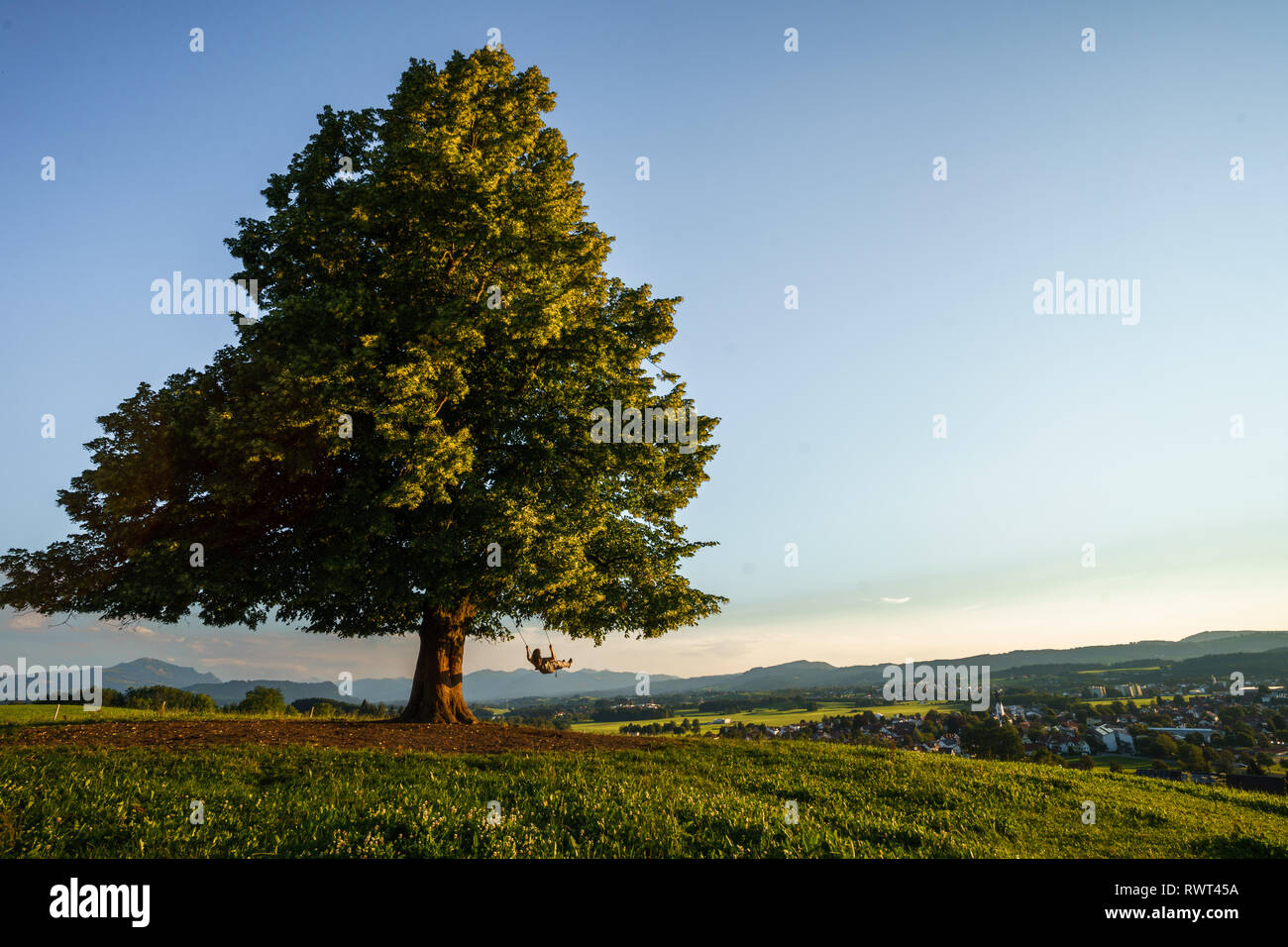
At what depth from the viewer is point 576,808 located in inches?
340

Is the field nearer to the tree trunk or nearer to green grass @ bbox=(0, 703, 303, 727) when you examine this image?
green grass @ bbox=(0, 703, 303, 727)

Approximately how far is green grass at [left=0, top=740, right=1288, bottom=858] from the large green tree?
6.11 m

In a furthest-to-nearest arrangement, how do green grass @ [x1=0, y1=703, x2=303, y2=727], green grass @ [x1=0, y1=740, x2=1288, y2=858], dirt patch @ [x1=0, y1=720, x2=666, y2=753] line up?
1. green grass @ [x1=0, y1=703, x2=303, y2=727]
2. dirt patch @ [x1=0, y1=720, x2=666, y2=753]
3. green grass @ [x1=0, y1=740, x2=1288, y2=858]

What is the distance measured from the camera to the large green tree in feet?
56.6

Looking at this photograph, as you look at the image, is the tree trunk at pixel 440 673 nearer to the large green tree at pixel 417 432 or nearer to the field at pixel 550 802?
the large green tree at pixel 417 432

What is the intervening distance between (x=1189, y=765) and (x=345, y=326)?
42649 mm

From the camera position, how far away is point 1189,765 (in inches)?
1219

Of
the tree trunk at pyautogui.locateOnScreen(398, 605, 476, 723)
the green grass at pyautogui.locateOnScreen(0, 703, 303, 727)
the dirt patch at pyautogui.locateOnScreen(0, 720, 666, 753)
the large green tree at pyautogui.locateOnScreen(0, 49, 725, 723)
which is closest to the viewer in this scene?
the dirt patch at pyautogui.locateOnScreen(0, 720, 666, 753)

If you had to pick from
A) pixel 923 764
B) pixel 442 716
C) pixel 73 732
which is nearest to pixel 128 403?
pixel 73 732

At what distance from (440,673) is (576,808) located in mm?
14986

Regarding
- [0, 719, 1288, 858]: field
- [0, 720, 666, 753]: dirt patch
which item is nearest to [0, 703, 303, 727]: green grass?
[0, 720, 666, 753]: dirt patch

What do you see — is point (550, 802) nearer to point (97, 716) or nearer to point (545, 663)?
point (545, 663)

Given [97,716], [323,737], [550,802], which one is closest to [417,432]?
[323,737]
